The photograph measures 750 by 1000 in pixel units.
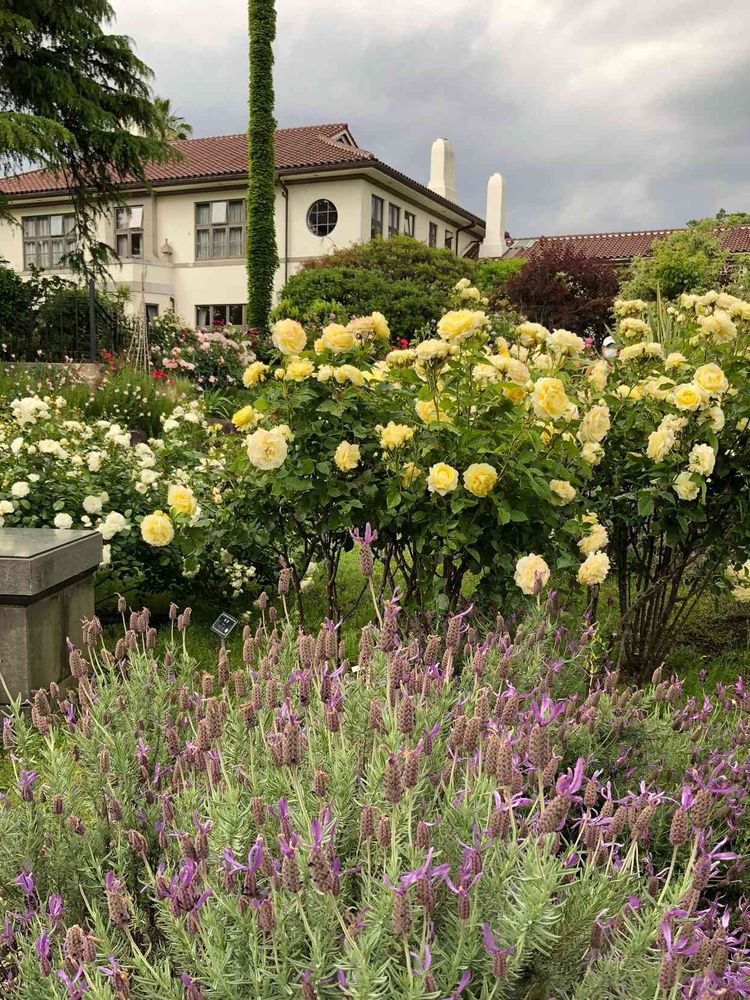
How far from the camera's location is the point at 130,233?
30.2 m

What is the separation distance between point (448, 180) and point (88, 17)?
17.5 metres

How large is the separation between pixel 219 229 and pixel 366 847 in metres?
Answer: 29.7

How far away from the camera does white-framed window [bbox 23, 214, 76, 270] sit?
31.2 m

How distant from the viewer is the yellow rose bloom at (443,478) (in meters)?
2.72

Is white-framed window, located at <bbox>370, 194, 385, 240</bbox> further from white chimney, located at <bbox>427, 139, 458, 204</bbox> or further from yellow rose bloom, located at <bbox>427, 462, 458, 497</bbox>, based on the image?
yellow rose bloom, located at <bbox>427, 462, 458, 497</bbox>

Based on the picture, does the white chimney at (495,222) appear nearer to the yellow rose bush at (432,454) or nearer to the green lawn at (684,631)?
the green lawn at (684,631)

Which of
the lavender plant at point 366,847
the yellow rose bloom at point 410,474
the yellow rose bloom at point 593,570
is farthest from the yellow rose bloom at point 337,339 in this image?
the lavender plant at point 366,847

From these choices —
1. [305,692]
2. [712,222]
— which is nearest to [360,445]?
[305,692]

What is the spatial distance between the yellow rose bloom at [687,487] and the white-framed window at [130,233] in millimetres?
29779

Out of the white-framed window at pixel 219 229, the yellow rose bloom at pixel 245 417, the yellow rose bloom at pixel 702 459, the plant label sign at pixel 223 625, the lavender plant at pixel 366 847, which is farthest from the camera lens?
the white-framed window at pixel 219 229

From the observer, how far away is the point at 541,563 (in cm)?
252

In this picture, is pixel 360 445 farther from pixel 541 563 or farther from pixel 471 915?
pixel 471 915

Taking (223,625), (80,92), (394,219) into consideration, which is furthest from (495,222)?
(223,625)

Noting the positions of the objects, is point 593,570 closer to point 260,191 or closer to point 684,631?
point 684,631
